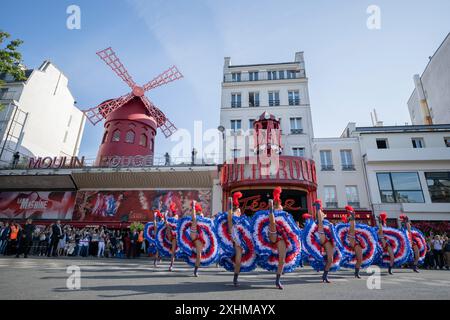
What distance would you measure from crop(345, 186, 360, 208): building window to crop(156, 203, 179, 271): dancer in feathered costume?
50.9 feet

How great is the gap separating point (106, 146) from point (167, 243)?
1755 centimetres

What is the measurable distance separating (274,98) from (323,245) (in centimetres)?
2012

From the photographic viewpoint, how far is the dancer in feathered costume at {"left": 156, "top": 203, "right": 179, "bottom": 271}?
31.1 ft

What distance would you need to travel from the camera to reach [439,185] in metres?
20.0

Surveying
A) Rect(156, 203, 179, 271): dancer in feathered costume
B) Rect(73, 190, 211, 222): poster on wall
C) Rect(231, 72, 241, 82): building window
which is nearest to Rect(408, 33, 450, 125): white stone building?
Rect(231, 72, 241, 82): building window

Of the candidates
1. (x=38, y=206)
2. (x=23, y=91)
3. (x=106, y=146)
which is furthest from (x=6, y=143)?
(x=106, y=146)

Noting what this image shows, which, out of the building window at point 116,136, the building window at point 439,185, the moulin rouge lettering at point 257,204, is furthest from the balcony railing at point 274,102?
the building window at point 116,136

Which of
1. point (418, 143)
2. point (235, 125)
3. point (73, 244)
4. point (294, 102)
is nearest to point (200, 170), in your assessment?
point (235, 125)

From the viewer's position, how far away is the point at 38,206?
22047 millimetres

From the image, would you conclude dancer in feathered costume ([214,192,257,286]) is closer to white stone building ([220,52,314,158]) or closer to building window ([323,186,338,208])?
building window ([323,186,338,208])

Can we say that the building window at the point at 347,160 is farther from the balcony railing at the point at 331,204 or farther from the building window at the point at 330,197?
the balcony railing at the point at 331,204

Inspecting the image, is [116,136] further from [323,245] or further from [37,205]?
[323,245]
